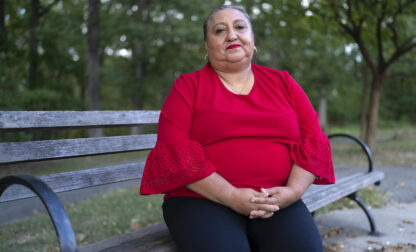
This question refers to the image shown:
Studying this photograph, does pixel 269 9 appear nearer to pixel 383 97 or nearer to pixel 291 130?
pixel 291 130

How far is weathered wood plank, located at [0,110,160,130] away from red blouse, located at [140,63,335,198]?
2.27 feet

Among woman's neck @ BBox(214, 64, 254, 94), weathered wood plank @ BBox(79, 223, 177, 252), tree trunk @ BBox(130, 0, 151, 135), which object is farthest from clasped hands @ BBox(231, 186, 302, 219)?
tree trunk @ BBox(130, 0, 151, 135)

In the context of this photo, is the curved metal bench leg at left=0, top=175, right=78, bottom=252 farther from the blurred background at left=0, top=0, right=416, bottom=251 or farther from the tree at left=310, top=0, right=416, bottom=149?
the tree at left=310, top=0, right=416, bottom=149

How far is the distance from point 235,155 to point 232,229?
0.36m

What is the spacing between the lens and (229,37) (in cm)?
203

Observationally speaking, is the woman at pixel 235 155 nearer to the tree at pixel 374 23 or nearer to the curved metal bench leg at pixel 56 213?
the curved metal bench leg at pixel 56 213

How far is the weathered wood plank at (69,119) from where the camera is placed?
201 centimetres

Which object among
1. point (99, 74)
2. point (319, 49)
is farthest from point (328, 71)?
point (99, 74)

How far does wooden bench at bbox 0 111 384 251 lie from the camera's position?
1.49 m

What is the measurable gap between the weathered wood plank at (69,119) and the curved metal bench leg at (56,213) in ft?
1.98

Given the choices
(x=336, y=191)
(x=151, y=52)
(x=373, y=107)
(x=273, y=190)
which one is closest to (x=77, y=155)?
(x=273, y=190)

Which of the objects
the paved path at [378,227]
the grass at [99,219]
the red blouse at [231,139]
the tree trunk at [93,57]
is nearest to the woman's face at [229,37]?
the red blouse at [231,139]

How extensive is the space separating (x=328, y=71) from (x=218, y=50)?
13.0 meters

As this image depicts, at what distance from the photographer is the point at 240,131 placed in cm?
190
